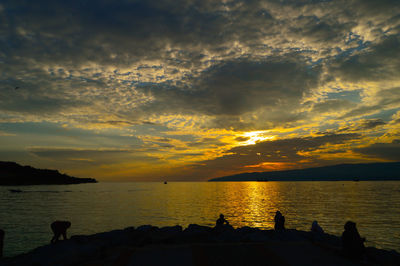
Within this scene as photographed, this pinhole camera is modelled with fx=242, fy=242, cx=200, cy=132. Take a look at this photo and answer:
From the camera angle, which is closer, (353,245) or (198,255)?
(353,245)

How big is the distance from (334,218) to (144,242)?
3652cm

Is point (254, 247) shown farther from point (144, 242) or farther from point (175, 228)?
point (175, 228)

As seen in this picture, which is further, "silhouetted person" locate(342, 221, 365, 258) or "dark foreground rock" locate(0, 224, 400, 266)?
"silhouetted person" locate(342, 221, 365, 258)

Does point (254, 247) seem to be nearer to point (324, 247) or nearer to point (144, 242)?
point (324, 247)

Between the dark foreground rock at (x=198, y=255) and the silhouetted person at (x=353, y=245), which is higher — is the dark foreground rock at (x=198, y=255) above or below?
below

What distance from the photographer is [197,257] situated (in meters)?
11.9

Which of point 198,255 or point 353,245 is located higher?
point 353,245

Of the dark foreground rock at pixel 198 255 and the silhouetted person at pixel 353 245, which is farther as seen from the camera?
the silhouetted person at pixel 353 245

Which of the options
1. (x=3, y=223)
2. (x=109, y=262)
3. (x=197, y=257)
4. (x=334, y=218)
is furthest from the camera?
Result: (x=334, y=218)

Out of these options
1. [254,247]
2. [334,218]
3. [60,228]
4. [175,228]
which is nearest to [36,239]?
[60,228]

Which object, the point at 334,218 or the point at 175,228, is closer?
the point at 175,228

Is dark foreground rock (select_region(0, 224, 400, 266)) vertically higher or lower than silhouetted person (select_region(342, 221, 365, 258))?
lower

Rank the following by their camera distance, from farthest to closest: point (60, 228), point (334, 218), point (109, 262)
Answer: point (334, 218), point (60, 228), point (109, 262)

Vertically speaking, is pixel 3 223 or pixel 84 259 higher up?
pixel 84 259
